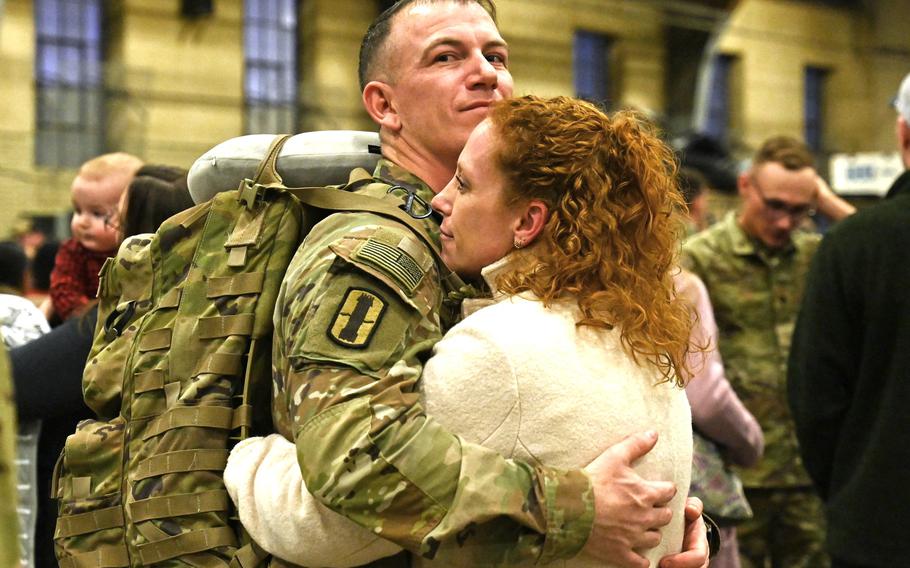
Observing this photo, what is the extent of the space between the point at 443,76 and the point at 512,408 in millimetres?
926

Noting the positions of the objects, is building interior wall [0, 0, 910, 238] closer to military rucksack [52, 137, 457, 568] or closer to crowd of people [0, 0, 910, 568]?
military rucksack [52, 137, 457, 568]

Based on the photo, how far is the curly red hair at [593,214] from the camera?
2.12 m

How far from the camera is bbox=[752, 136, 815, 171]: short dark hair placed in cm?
557

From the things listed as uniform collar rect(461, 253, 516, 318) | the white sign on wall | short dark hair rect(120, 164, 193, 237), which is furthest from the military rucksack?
the white sign on wall

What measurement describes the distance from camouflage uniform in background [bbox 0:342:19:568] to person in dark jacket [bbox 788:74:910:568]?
2.77 meters

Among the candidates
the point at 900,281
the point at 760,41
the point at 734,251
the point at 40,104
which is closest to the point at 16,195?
the point at 40,104

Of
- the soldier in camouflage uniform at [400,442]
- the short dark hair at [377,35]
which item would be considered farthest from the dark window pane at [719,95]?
the soldier in camouflage uniform at [400,442]

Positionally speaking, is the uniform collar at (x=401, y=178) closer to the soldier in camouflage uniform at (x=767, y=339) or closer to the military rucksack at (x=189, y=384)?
the military rucksack at (x=189, y=384)

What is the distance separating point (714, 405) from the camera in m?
4.21

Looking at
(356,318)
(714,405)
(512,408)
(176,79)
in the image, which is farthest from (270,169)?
(176,79)

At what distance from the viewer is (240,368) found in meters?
2.38

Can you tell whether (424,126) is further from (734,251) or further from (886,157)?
(886,157)

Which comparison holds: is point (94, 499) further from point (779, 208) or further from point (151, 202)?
point (779, 208)

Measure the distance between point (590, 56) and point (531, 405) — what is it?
19.5m
